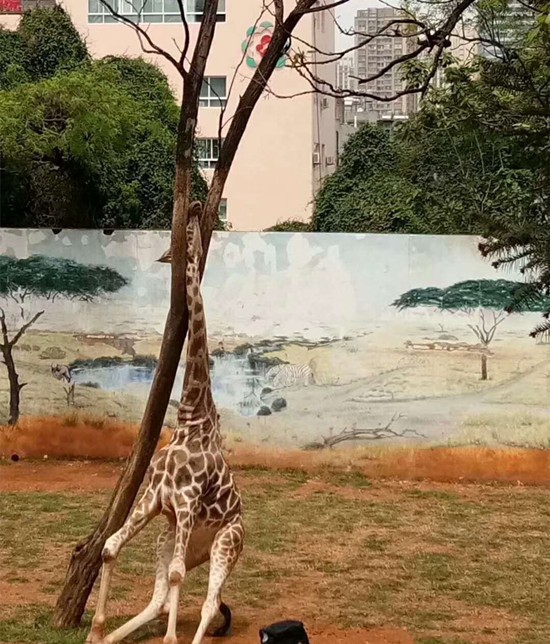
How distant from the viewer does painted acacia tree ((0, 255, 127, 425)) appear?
34.5 ft

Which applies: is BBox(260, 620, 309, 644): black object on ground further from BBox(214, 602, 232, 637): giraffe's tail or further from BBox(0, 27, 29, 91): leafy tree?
BBox(0, 27, 29, 91): leafy tree

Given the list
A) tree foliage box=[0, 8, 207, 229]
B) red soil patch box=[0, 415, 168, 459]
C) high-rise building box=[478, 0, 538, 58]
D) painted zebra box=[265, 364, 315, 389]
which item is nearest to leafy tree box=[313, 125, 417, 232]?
tree foliage box=[0, 8, 207, 229]

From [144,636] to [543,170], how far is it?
315 centimetres

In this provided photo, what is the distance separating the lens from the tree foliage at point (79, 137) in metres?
12.0

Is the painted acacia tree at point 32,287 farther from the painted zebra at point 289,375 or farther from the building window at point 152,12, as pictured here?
the building window at point 152,12

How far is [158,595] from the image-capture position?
520 cm

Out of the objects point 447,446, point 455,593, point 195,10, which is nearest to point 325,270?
point 447,446

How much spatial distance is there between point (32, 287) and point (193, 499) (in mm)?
5874

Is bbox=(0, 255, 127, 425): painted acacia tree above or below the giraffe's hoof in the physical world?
above

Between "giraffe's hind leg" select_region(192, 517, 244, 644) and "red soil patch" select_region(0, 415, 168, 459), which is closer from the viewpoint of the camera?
"giraffe's hind leg" select_region(192, 517, 244, 644)

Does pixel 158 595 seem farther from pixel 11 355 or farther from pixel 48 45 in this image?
pixel 48 45

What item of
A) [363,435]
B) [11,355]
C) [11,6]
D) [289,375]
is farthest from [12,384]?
[11,6]

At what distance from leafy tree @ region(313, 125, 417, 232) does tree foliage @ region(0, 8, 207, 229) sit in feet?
7.48

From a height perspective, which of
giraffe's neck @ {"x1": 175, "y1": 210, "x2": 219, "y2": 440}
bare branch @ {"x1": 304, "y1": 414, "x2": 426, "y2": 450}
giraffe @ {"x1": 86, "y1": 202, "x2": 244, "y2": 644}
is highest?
giraffe's neck @ {"x1": 175, "y1": 210, "x2": 219, "y2": 440}
